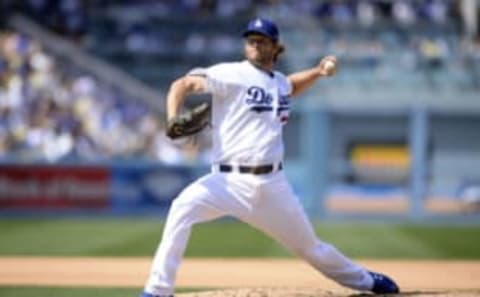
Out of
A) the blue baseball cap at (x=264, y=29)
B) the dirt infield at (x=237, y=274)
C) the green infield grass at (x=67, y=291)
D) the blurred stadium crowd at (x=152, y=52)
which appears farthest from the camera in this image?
the blurred stadium crowd at (x=152, y=52)

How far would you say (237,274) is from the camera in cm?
1064

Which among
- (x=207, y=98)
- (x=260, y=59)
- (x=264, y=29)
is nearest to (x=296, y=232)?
(x=260, y=59)

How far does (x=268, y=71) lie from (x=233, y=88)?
1.07ft

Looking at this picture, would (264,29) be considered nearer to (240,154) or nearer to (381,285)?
(240,154)

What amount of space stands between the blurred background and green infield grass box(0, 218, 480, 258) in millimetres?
1087

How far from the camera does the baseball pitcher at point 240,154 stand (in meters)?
6.75

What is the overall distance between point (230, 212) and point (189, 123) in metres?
0.68

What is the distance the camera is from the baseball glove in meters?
6.60

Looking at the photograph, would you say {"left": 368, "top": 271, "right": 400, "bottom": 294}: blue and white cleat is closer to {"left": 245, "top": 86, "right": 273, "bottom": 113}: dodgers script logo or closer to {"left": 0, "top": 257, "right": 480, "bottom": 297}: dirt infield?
{"left": 0, "top": 257, "right": 480, "bottom": 297}: dirt infield

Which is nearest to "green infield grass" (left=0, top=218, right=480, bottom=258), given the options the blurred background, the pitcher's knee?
the blurred background

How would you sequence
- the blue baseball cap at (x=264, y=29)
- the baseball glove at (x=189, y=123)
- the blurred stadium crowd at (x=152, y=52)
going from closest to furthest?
the baseball glove at (x=189, y=123), the blue baseball cap at (x=264, y=29), the blurred stadium crowd at (x=152, y=52)

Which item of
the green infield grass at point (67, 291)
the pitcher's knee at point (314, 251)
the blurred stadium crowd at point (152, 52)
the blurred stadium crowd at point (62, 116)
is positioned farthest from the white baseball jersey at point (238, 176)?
the blurred stadium crowd at point (152, 52)

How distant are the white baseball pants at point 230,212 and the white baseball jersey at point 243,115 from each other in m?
0.13

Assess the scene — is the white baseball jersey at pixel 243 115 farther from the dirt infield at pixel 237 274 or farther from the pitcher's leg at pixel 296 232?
the dirt infield at pixel 237 274
